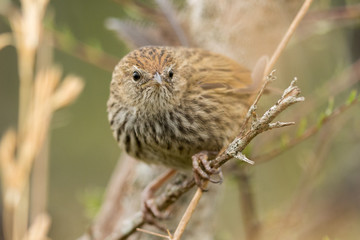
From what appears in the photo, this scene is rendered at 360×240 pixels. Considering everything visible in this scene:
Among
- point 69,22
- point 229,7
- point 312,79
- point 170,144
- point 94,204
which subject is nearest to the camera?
point 170,144

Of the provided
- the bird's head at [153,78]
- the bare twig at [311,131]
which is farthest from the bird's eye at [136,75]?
the bare twig at [311,131]

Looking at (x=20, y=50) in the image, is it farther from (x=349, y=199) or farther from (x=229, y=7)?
(x=349, y=199)

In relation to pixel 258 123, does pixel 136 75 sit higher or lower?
higher

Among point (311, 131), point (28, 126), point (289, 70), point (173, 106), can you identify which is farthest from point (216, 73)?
point (28, 126)

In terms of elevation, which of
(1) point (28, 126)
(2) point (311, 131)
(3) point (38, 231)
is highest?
(1) point (28, 126)

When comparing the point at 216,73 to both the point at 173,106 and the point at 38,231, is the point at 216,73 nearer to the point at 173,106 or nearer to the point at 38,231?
the point at 173,106

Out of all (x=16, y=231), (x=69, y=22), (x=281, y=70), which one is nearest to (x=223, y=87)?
(x=281, y=70)

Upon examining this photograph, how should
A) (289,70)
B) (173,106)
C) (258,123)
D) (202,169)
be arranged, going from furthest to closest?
1. (289,70)
2. (173,106)
3. (202,169)
4. (258,123)

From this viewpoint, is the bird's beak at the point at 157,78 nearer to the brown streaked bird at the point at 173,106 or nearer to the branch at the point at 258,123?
the brown streaked bird at the point at 173,106
